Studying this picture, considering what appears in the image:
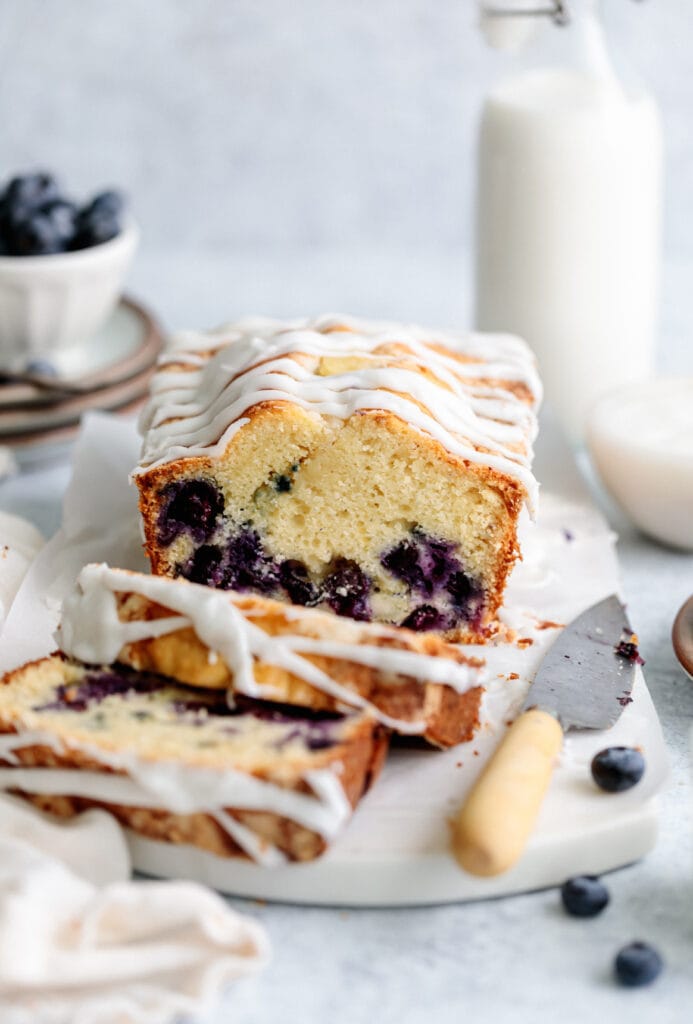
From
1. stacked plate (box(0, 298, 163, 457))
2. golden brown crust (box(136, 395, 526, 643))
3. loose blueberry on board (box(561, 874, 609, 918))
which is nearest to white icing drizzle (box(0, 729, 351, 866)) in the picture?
loose blueberry on board (box(561, 874, 609, 918))

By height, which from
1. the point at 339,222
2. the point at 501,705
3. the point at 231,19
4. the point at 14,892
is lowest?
the point at 339,222

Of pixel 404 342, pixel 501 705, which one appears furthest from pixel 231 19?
pixel 501 705

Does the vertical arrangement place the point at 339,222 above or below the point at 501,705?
below

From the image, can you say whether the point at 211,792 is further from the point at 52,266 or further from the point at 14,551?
the point at 52,266

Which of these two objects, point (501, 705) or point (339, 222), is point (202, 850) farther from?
point (339, 222)

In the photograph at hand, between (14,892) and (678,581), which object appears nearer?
(14,892)

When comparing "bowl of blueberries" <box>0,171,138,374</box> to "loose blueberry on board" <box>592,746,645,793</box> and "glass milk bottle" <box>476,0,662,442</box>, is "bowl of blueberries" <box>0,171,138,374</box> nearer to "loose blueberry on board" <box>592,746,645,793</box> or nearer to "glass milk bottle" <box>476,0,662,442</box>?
"glass milk bottle" <box>476,0,662,442</box>
